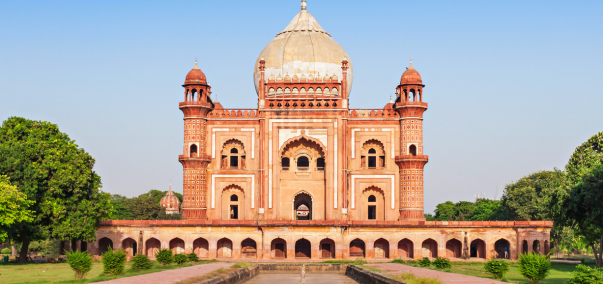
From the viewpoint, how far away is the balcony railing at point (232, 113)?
44.8 meters

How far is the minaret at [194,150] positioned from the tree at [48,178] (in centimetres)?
720

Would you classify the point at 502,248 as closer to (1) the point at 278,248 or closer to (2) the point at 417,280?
(1) the point at 278,248

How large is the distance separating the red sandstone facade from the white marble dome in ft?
11.1

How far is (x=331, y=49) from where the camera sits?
49.6 m

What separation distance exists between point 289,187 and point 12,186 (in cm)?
1828

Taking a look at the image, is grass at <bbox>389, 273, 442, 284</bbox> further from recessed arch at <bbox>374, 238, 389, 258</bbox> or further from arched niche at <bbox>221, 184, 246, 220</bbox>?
arched niche at <bbox>221, 184, 246, 220</bbox>

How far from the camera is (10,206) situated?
30.1 m

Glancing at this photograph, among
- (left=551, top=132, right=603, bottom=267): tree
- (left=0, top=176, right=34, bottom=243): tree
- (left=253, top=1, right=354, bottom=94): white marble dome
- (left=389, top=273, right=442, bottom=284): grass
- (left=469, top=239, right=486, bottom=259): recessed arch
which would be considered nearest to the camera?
(left=389, top=273, right=442, bottom=284): grass

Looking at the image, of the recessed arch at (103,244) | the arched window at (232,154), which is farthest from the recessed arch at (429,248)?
the recessed arch at (103,244)

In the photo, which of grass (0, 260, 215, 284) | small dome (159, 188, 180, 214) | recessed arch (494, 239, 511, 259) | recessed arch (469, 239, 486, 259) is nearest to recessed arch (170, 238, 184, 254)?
grass (0, 260, 215, 284)

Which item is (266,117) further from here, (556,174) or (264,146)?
(556,174)

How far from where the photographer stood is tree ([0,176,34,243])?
2991 centimetres

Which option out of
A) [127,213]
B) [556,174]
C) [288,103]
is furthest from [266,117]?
[127,213]

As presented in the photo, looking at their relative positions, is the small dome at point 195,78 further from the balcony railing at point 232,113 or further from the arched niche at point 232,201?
the arched niche at point 232,201
